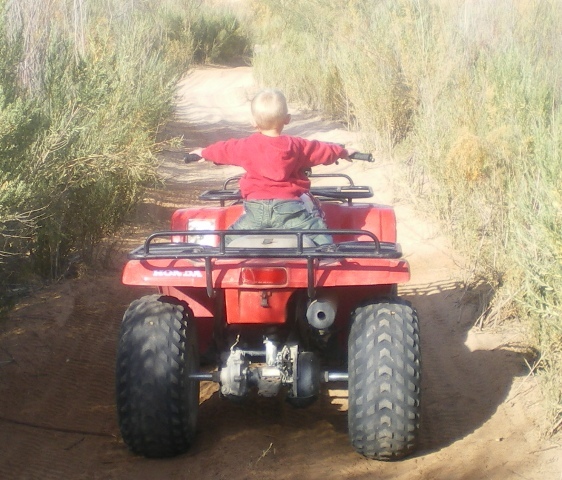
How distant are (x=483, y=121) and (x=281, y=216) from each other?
3.58 m

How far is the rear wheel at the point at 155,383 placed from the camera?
3744 millimetres

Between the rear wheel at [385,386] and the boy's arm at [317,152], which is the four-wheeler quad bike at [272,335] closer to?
the rear wheel at [385,386]

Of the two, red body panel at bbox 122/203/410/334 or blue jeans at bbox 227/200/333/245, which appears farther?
blue jeans at bbox 227/200/333/245

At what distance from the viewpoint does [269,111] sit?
4301 mm

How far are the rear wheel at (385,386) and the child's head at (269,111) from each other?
46.1 inches

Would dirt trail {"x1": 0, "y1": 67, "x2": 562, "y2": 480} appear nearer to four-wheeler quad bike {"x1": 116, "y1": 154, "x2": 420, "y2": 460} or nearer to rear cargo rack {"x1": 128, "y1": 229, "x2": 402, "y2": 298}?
four-wheeler quad bike {"x1": 116, "y1": 154, "x2": 420, "y2": 460}

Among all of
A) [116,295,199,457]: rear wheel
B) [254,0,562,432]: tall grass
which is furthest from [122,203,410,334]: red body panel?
[254,0,562,432]: tall grass

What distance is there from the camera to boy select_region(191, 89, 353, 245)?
13.8 ft

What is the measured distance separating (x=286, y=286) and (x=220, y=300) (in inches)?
23.4

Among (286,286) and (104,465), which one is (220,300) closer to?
(286,286)

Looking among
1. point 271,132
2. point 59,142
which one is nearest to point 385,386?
point 271,132

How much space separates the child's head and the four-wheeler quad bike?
666 millimetres

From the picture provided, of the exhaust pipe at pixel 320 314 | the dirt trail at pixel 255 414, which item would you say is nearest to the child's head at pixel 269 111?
the exhaust pipe at pixel 320 314

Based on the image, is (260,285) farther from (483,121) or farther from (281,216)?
(483,121)
